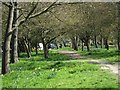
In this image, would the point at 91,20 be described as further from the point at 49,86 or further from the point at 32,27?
the point at 49,86

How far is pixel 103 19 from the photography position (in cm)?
3662

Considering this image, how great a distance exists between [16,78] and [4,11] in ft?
47.2

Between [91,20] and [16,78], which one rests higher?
[91,20]

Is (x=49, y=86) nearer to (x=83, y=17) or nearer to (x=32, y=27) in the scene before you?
(x=32, y=27)

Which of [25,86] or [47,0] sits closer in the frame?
[25,86]

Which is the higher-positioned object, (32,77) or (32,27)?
(32,27)

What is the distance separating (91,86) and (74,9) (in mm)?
23036

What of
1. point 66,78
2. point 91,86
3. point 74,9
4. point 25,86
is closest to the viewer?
point 91,86

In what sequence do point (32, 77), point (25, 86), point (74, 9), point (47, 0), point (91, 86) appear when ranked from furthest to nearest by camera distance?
point (74, 9)
point (47, 0)
point (32, 77)
point (25, 86)
point (91, 86)

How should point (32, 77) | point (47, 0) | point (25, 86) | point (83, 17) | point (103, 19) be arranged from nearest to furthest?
point (25, 86), point (32, 77), point (47, 0), point (103, 19), point (83, 17)

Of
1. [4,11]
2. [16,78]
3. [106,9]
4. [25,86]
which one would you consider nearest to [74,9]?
[106,9]

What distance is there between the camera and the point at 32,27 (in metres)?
35.5

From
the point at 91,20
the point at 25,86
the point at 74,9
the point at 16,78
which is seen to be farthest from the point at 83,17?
the point at 25,86

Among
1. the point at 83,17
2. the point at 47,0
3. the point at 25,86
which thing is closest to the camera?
the point at 25,86
